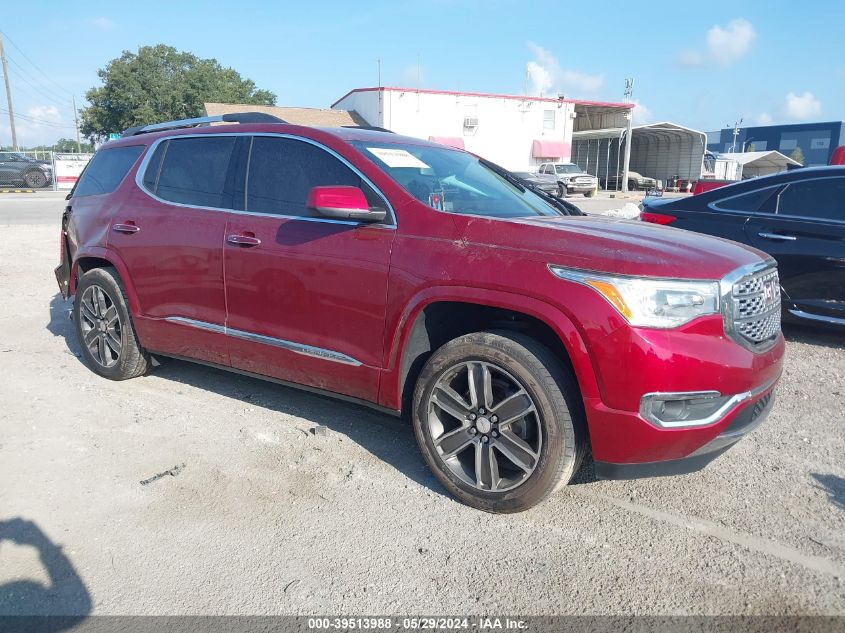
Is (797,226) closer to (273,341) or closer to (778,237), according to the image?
(778,237)

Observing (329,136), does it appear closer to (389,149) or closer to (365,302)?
(389,149)

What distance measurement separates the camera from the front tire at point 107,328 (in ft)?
15.7

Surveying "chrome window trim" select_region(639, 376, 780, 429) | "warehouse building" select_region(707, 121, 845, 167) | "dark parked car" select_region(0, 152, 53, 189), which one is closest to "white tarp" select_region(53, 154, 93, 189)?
"dark parked car" select_region(0, 152, 53, 189)

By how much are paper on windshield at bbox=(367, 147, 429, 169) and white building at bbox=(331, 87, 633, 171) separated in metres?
34.3

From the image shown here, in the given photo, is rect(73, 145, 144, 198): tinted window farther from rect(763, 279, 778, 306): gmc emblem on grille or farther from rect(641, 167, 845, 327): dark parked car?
rect(641, 167, 845, 327): dark parked car

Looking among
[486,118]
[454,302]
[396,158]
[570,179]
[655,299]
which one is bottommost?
[570,179]

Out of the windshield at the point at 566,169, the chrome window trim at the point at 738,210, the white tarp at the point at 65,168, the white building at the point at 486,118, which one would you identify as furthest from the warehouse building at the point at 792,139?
the chrome window trim at the point at 738,210

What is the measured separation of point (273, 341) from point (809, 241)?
15.2 feet

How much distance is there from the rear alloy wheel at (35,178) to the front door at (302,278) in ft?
103

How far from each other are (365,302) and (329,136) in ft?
3.47

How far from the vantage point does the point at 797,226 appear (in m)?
5.78

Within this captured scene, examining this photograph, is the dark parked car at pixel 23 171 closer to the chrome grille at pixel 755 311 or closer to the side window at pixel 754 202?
the side window at pixel 754 202

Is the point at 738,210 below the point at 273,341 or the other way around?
the other way around

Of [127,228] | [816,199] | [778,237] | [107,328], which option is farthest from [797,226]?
[107,328]
